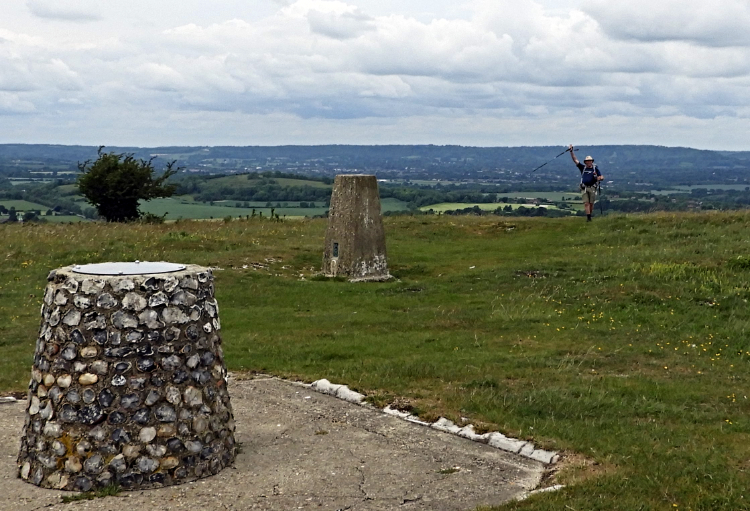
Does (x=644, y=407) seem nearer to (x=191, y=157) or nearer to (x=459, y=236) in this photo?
(x=459, y=236)

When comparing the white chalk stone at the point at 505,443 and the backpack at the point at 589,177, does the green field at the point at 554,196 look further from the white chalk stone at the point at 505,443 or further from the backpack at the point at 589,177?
the white chalk stone at the point at 505,443

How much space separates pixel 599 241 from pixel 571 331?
10529 mm

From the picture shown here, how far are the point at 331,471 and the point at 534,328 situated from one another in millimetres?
7282

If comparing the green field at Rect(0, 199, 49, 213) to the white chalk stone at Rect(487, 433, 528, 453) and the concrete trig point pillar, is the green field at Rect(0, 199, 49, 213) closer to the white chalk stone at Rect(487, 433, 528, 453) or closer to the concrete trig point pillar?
the concrete trig point pillar

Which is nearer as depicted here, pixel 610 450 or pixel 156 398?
pixel 156 398

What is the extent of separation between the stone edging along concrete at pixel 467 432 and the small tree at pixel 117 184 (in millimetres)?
26743

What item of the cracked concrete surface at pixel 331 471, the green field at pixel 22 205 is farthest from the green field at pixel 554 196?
the cracked concrete surface at pixel 331 471

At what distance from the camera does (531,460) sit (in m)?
8.60

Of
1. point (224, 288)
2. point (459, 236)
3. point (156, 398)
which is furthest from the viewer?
point (459, 236)

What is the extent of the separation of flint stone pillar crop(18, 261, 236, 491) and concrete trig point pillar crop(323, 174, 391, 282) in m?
12.7

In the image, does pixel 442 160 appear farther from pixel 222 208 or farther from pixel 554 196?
pixel 222 208

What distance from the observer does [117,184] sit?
35812 mm

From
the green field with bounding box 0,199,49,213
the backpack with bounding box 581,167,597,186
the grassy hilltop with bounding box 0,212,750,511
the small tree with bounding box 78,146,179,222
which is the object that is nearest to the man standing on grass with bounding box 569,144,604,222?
the backpack with bounding box 581,167,597,186

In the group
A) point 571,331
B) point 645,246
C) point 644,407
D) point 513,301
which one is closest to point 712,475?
point 644,407
